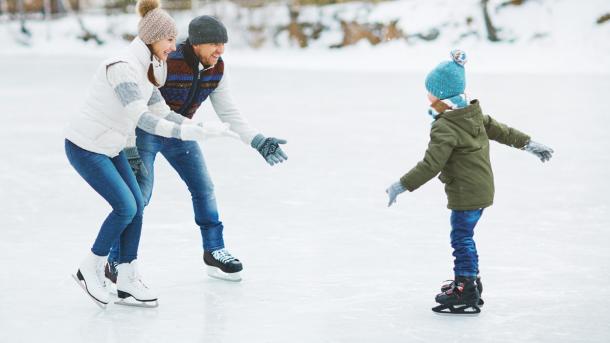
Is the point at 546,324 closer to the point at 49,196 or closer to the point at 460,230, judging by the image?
the point at 460,230

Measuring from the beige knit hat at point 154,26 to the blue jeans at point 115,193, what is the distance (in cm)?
49

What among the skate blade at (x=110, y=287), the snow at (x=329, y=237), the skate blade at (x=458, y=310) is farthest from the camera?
the skate blade at (x=110, y=287)

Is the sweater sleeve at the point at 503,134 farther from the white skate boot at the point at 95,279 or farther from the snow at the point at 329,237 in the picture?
the white skate boot at the point at 95,279

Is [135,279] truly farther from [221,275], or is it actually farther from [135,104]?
[135,104]

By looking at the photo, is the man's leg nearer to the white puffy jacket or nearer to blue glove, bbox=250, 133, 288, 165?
blue glove, bbox=250, 133, 288, 165

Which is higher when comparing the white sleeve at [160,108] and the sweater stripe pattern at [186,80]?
the sweater stripe pattern at [186,80]

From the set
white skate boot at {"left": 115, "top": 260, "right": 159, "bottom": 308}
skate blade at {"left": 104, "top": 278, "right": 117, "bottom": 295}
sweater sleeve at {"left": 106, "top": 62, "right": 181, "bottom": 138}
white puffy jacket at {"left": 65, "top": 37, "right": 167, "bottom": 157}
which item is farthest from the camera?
skate blade at {"left": 104, "top": 278, "right": 117, "bottom": 295}

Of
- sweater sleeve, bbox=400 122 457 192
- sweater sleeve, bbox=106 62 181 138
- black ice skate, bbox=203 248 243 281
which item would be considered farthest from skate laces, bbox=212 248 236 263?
sweater sleeve, bbox=400 122 457 192

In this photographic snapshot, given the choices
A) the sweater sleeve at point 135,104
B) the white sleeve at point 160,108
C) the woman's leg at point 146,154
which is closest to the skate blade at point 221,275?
the woman's leg at point 146,154

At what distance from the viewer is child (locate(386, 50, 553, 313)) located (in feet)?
12.2

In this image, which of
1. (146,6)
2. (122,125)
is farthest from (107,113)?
(146,6)

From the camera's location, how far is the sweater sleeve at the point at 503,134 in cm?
400

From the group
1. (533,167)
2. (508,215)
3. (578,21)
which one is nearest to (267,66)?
(578,21)

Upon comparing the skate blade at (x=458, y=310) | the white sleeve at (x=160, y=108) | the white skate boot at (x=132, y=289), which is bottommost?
the skate blade at (x=458, y=310)
